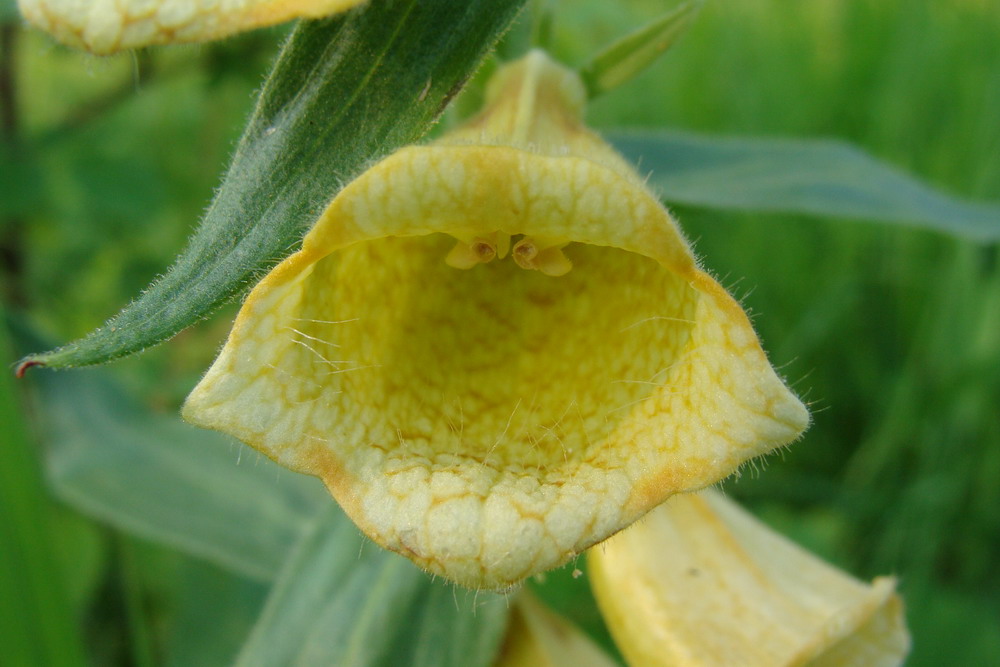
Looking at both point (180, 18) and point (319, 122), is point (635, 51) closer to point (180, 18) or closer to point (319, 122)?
point (319, 122)

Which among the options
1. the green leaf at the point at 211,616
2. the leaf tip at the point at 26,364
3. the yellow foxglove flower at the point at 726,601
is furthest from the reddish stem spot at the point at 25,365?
the green leaf at the point at 211,616

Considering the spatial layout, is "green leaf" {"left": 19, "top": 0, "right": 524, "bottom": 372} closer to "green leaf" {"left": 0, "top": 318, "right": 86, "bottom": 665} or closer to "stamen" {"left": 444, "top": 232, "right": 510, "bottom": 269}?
"stamen" {"left": 444, "top": 232, "right": 510, "bottom": 269}

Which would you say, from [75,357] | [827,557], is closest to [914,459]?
[827,557]

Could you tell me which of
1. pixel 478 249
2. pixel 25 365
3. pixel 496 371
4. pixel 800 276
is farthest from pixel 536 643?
pixel 800 276

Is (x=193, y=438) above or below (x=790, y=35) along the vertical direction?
below

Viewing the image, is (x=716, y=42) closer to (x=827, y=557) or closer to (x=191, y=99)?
(x=827, y=557)

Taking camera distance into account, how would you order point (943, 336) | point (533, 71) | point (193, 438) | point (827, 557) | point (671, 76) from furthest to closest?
point (671, 76) < point (943, 336) < point (827, 557) < point (193, 438) < point (533, 71)
